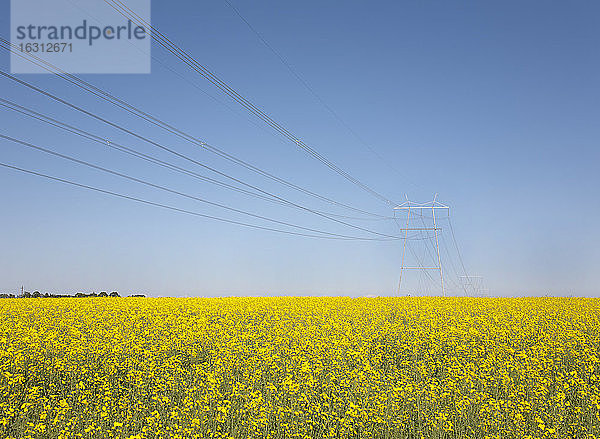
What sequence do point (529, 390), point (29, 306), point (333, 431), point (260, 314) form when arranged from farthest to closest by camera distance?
point (29, 306) < point (260, 314) < point (529, 390) < point (333, 431)

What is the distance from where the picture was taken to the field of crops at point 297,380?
822 cm

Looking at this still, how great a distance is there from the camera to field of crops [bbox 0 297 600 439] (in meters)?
8.22

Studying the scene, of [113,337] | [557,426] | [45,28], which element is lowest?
[557,426]

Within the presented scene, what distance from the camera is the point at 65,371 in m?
11.4

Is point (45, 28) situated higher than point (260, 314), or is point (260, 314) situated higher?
point (45, 28)

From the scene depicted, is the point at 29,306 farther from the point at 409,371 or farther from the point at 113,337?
the point at 409,371

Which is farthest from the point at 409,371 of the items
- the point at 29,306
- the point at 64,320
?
the point at 29,306

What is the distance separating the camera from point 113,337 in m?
14.0

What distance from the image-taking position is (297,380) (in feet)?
35.4

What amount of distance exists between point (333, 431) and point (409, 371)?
15.0 feet

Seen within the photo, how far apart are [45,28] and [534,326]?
1799 centimetres

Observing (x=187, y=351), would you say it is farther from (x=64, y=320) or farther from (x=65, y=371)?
(x=64, y=320)

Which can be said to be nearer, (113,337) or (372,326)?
(113,337)

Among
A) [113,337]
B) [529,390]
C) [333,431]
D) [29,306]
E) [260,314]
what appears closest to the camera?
[333,431]
